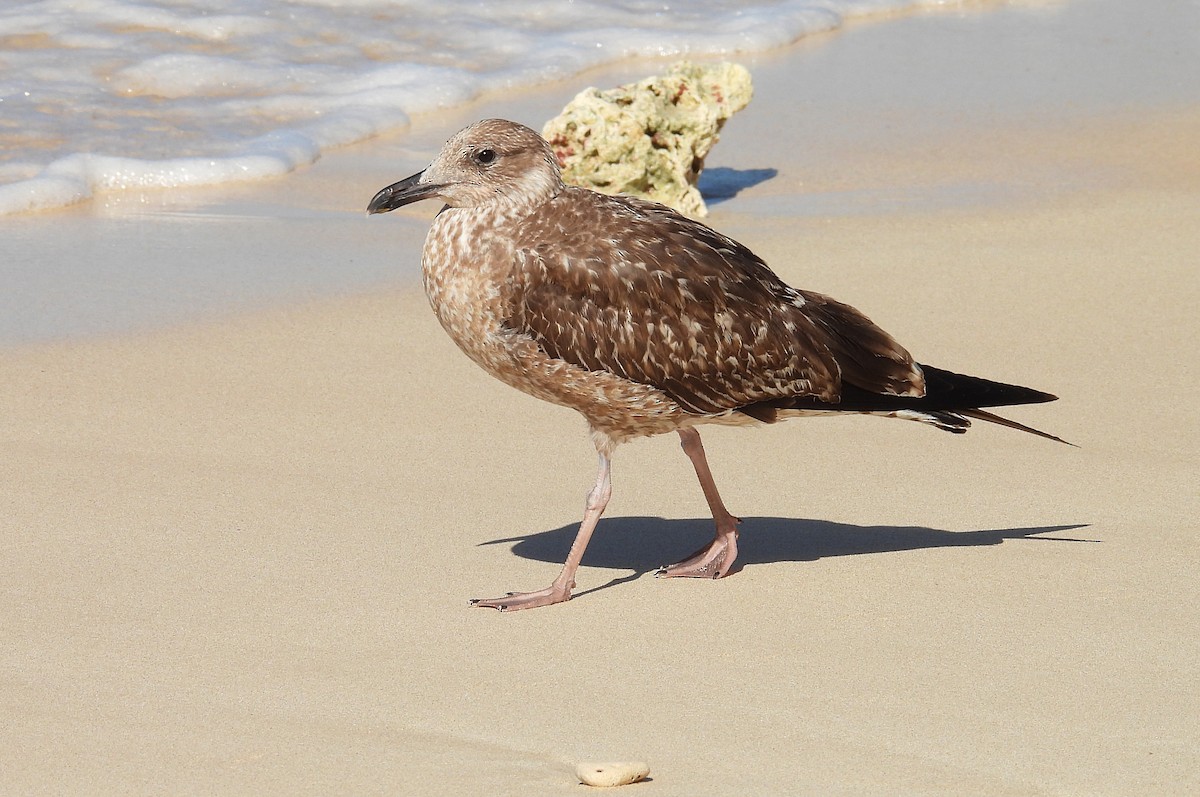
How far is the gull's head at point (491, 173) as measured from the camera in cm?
593

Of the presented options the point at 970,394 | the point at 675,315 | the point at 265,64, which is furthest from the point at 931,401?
the point at 265,64

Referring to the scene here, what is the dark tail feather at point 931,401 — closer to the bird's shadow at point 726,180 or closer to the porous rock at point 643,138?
the porous rock at point 643,138

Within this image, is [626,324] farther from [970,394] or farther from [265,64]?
[265,64]

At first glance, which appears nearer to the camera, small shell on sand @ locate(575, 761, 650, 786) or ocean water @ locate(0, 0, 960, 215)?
small shell on sand @ locate(575, 761, 650, 786)

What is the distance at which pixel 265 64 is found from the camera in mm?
15227

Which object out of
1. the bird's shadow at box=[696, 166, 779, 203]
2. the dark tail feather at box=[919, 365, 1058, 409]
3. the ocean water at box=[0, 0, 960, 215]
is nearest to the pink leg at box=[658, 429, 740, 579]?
the dark tail feather at box=[919, 365, 1058, 409]

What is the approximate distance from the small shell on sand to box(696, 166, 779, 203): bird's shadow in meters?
7.97

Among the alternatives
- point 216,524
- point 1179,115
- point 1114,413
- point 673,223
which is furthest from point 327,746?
point 1179,115

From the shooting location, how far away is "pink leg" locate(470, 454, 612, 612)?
5.57 m

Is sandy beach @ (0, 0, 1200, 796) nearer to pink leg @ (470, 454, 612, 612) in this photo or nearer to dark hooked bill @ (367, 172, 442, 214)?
pink leg @ (470, 454, 612, 612)

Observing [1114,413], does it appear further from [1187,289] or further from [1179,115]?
[1179,115]

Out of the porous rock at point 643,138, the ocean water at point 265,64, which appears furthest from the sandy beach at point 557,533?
the ocean water at point 265,64

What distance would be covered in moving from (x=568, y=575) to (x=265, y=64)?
10.6 meters

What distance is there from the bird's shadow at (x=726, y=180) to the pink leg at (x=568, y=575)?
239 inches
